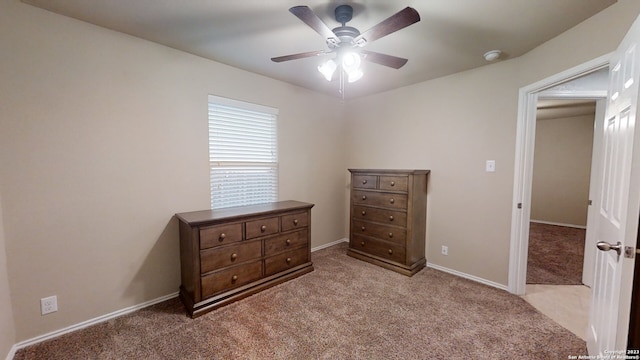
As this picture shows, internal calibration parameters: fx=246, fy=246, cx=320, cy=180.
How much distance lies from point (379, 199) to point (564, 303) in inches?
75.8

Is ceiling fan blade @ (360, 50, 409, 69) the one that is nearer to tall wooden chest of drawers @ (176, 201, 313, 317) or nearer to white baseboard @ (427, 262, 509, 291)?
tall wooden chest of drawers @ (176, 201, 313, 317)

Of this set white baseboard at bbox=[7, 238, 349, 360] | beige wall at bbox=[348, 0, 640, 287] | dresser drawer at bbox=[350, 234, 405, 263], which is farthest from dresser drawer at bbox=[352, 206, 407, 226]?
white baseboard at bbox=[7, 238, 349, 360]

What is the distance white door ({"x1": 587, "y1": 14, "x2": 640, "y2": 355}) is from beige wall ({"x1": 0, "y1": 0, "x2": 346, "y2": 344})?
2909 mm

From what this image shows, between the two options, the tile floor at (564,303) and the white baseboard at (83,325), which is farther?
the tile floor at (564,303)

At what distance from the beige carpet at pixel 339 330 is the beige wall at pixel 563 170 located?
447 centimetres

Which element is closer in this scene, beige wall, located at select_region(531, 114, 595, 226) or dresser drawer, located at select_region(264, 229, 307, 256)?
dresser drawer, located at select_region(264, 229, 307, 256)

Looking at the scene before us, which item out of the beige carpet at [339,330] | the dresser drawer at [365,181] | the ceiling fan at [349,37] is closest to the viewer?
the ceiling fan at [349,37]

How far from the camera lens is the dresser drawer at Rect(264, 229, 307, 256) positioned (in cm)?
255

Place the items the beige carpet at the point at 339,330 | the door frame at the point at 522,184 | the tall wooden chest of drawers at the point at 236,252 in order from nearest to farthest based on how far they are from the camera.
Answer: the beige carpet at the point at 339,330, the tall wooden chest of drawers at the point at 236,252, the door frame at the point at 522,184

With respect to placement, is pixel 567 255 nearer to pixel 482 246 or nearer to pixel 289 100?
pixel 482 246

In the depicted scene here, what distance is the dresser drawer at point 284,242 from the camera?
2547mm

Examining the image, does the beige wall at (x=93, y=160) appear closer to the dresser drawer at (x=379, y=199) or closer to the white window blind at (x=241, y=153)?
the white window blind at (x=241, y=153)

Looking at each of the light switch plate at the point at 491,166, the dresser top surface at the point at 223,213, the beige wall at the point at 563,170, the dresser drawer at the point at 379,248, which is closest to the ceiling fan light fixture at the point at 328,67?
the dresser top surface at the point at 223,213

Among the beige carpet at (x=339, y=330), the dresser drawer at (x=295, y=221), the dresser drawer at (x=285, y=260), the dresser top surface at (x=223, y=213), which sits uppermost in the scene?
the dresser top surface at (x=223, y=213)
